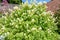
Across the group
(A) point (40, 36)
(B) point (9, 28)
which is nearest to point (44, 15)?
(A) point (40, 36)

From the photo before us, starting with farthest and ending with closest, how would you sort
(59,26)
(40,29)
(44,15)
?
(59,26)
(44,15)
(40,29)

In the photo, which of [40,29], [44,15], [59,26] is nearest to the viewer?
[40,29]

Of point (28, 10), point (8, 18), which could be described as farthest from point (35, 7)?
point (8, 18)

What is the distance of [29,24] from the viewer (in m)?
4.25

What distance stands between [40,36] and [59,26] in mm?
993

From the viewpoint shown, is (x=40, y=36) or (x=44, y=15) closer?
(x=40, y=36)

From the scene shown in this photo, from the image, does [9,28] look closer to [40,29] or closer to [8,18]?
[8,18]

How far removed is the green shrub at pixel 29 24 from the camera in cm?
414

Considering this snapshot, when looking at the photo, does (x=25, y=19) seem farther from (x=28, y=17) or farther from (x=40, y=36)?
(x=40, y=36)

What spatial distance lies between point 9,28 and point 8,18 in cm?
28

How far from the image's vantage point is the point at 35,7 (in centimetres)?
464

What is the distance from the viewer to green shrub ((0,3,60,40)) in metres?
4.14

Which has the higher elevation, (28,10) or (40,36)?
(28,10)

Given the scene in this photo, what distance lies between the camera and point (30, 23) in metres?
4.25
